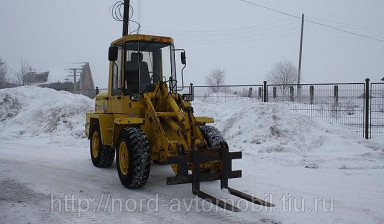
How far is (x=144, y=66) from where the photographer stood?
836 cm

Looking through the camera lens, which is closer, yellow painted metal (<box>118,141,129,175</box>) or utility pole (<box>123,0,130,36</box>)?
yellow painted metal (<box>118,141,129,175</box>)

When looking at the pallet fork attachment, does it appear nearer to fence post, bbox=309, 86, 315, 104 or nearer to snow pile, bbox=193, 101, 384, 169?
snow pile, bbox=193, 101, 384, 169

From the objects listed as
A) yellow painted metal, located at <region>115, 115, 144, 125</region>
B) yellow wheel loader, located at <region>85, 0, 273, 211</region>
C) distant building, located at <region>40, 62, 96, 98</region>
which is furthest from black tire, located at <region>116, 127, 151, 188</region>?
distant building, located at <region>40, 62, 96, 98</region>

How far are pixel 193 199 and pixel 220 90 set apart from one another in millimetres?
10664

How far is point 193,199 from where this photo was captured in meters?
6.68

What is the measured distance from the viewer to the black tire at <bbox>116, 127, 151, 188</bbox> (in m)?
6.87

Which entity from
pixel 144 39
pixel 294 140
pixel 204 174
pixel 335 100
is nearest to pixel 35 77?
pixel 335 100

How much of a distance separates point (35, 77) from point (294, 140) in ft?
138

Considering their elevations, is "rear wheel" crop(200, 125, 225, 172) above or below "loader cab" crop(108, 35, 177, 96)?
below

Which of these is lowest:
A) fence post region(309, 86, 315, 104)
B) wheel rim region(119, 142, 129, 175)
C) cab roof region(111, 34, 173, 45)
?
wheel rim region(119, 142, 129, 175)

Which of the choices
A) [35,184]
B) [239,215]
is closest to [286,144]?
[239,215]

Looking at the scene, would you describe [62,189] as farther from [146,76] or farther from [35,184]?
[146,76]

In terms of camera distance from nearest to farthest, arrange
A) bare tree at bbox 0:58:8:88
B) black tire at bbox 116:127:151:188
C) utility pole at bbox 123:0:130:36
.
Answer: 1. black tire at bbox 116:127:151:188
2. utility pole at bbox 123:0:130:36
3. bare tree at bbox 0:58:8:88

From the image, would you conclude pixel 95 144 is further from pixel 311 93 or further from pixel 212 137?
pixel 311 93
